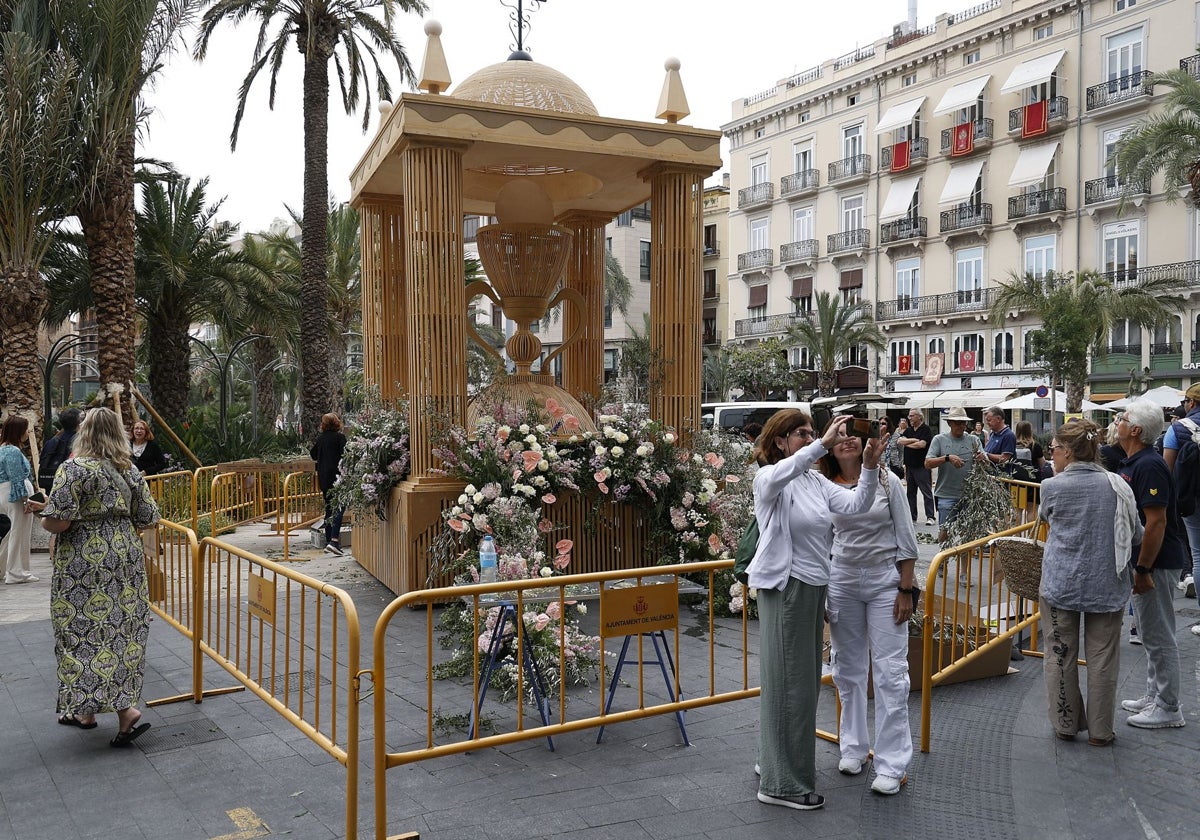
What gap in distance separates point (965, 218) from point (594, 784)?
4240cm

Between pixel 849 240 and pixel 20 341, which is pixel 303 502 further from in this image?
pixel 849 240

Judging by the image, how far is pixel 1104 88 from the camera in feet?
123

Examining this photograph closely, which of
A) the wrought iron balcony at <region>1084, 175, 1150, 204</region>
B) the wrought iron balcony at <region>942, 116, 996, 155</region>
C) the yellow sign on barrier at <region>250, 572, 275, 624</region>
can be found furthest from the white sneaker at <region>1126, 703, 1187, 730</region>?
the wrought iron balcony at <region>942, 116, 996, 155</region>

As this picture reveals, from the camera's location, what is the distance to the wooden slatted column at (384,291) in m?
10.8

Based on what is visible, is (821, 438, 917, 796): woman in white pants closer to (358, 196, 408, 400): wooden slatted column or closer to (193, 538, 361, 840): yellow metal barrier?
(193, 538, 361, 840): yellow metal barrier

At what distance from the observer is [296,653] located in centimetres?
689

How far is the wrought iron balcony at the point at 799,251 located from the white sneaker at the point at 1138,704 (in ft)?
147

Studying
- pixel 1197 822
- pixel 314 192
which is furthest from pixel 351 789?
pixel 314 192

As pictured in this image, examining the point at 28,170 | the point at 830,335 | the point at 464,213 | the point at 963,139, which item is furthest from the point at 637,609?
the point at 963,139

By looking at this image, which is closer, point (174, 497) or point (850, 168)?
point (174, 497)

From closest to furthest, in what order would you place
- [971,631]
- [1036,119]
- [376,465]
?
[971,631]
[376,465]
[1036,119]

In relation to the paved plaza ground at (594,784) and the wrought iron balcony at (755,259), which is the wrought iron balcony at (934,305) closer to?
the wrought iron balcony at (755,259)

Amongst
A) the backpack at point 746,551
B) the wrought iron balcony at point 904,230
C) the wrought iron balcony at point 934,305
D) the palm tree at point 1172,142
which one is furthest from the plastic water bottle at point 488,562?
the wrought iron balcony at point 904,230

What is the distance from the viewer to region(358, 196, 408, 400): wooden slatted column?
425 inches
